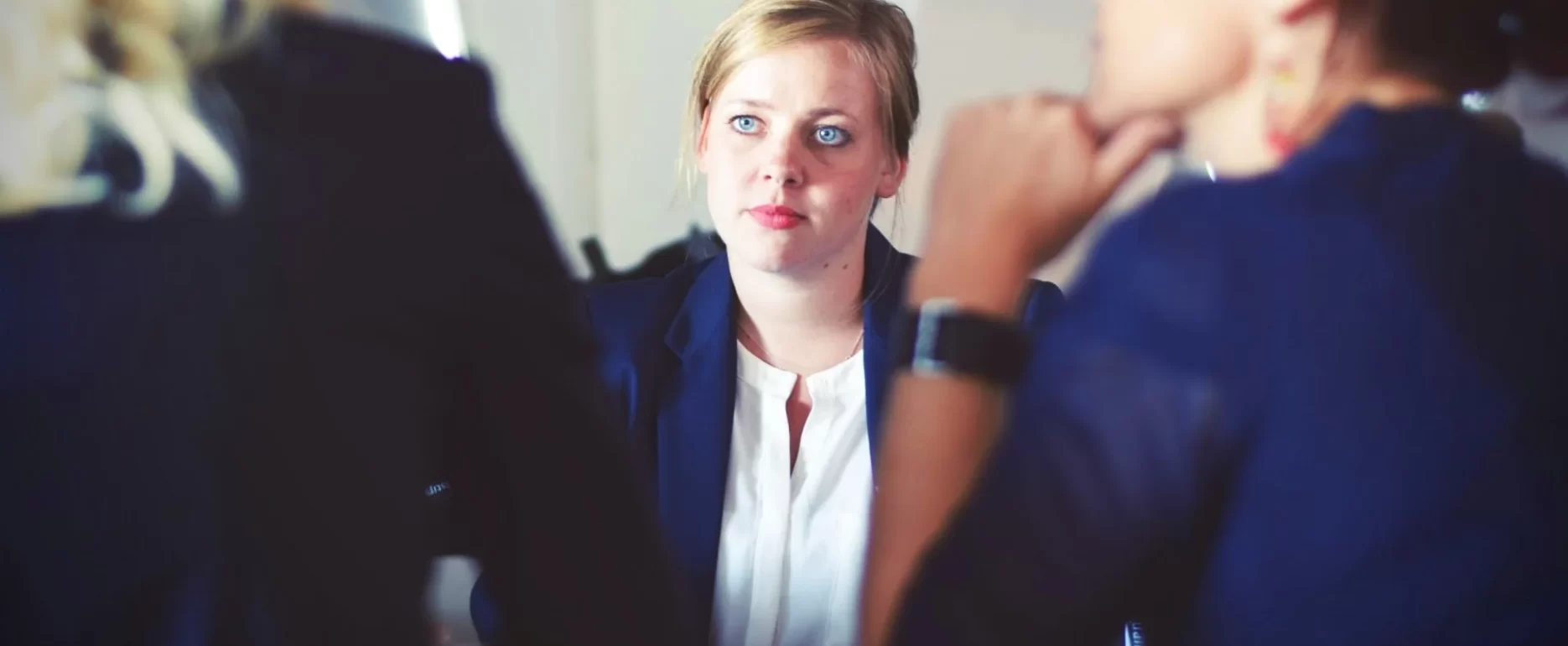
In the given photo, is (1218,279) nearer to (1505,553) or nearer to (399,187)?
(1505,553)

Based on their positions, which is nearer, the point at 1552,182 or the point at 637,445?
the point at 1552,182

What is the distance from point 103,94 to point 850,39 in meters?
0.39

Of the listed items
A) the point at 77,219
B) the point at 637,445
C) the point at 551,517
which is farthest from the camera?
the point at 637,445

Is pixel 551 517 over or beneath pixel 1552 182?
beneath

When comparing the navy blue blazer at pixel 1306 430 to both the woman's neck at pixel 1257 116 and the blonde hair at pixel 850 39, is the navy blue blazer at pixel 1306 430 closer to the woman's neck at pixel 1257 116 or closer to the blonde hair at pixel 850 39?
the woman's neck at pixel 1257 116

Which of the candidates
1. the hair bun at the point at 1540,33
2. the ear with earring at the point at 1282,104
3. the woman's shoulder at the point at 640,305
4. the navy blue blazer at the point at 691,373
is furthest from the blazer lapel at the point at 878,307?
the hair bun at the point at 1540,33

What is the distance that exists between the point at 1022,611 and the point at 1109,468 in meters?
0.07

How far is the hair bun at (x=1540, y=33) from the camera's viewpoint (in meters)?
0.53

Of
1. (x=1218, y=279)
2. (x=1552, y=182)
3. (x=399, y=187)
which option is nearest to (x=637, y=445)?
(x=399, y=187)

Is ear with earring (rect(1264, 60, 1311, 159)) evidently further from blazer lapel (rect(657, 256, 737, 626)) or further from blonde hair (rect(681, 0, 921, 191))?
blazer lapel (rect(657, 256, 737, 626))

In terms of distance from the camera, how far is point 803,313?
689mm

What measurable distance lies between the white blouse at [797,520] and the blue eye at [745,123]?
0.51 feet

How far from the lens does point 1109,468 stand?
0.45m

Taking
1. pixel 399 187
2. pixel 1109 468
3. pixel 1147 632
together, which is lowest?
pixel 1147 632
